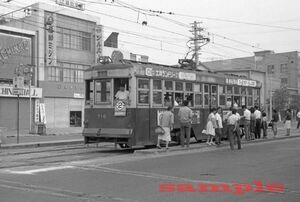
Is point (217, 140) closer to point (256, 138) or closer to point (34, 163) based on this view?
point (256, 138)

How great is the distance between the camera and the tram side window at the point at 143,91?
15836 mm

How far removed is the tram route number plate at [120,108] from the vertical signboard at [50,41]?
2268cm

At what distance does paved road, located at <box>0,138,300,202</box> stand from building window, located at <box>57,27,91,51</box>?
26218mm

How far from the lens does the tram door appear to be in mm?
15672

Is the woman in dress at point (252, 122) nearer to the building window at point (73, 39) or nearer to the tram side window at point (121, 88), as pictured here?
the tram side window at point (121, 88)

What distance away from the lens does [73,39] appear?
40.1 m

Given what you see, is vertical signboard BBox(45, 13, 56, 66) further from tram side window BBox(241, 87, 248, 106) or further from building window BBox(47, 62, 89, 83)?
tram side window BBox(241, 87, 248, 106)

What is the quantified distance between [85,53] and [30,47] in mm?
6325

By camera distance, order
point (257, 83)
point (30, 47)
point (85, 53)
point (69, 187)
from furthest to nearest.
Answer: point (85, 53) → point (30, 47) → point (257, 83) → point (69, 187)

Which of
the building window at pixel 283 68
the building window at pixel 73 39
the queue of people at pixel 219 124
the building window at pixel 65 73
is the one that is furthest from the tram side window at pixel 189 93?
the building window at pixel 283 68

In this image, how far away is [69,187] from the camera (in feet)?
28.7

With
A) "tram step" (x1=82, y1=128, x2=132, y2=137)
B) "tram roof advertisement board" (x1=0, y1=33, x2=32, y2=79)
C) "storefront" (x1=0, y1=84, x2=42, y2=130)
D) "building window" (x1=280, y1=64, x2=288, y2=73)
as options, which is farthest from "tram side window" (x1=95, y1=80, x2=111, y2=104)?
"building window" (x1=280, y1=64, x2=288, y2=73)

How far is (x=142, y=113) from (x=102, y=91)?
70.6 inches

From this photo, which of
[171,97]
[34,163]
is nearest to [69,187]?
[34,163]
